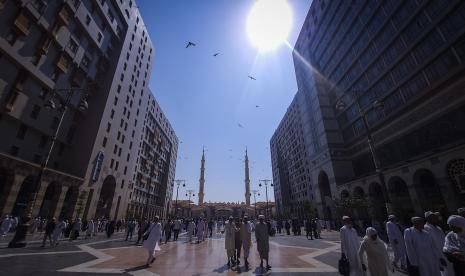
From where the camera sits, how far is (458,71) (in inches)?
770

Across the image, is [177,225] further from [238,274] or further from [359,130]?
[359,130]

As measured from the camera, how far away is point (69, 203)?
28281 millimetres

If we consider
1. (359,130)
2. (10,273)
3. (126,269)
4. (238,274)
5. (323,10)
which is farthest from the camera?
(323,10)

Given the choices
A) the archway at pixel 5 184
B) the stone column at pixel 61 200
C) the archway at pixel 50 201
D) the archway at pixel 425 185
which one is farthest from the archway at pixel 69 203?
the archway at pixel 425 185

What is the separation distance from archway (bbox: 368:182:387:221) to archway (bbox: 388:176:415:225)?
154 cm

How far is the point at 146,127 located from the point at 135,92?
43.0 feet

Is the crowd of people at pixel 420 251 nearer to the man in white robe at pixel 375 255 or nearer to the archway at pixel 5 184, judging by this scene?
the man in white robe at pixel 375 255

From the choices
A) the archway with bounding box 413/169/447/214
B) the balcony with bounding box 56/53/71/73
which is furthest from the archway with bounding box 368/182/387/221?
the balcony with bounding box 56/53/71/73

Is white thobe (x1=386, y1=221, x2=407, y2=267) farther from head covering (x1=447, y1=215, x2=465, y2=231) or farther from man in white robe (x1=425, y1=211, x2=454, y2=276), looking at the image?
head covering (x1=447, y1=215, x2=465, y2=231)

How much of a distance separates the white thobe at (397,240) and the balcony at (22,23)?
32641 mm

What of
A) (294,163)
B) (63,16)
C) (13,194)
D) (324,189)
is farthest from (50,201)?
(294,163)

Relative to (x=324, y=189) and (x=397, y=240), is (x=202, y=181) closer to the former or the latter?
(x=324, y=189)

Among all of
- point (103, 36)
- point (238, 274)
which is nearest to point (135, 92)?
point (103, 36)

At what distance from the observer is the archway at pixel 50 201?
25.6m
